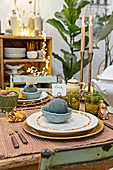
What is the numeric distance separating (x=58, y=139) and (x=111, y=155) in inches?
11.9

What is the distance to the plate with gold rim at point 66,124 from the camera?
0.74 m

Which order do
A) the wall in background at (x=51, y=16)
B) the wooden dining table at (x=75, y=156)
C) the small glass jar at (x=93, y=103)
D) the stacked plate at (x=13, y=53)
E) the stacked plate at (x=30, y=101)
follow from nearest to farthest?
1. the wooden dining table at (x=75, y=156)
2. the small glass jar at (x=93, y=103)
3. the stacked plate at (x=30, y=101)
4. the stacked plate at (x=13, y=53)
5. the wall in background at (x=51, y=16)

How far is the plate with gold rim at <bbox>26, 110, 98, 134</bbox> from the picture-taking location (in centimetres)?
74

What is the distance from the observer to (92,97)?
1.01 metres

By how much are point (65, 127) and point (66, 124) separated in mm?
→ 35

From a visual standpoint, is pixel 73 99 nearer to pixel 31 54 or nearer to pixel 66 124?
pixel 66 124

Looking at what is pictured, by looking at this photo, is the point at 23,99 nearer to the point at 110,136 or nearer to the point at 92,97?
the point at 92,97

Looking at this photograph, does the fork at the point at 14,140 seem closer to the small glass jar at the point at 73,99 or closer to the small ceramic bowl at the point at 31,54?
the small glass jar at the point at 73,99

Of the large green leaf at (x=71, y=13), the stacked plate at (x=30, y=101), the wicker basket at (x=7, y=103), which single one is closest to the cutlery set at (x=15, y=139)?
the wicker basket at (x=7, y=103)

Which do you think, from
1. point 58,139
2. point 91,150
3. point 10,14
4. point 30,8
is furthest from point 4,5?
point 91,150

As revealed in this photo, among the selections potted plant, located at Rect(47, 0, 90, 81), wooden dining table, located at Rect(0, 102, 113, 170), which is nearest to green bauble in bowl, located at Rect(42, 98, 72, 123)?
wooden dining table, located at Rect(0, 102, 113, 170)

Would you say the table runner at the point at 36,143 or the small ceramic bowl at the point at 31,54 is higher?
the small ceramic bowl at the point at 31,54

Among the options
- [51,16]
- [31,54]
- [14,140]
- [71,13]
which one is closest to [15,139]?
[14,140]

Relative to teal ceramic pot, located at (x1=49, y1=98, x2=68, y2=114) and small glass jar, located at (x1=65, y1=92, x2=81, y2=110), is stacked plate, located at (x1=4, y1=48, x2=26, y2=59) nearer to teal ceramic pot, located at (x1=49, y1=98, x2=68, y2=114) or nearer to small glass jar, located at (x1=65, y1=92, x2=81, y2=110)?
small glass jar, located at (x1=65, y1=92, x2=81, y2=110)
